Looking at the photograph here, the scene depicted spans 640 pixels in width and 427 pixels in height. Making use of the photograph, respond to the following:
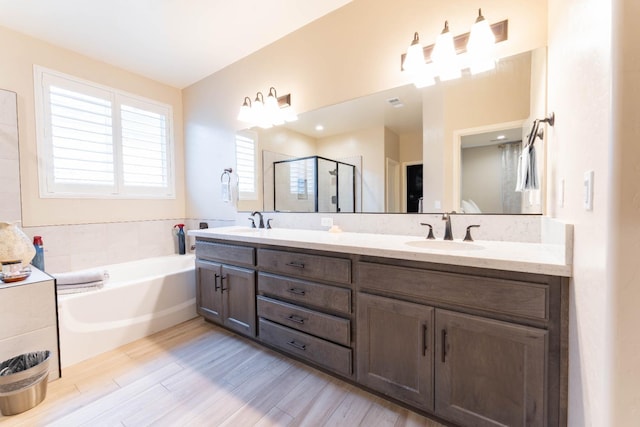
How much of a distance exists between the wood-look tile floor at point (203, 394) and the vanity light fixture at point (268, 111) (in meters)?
2.02

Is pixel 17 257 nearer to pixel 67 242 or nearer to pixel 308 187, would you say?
pixel 67 242

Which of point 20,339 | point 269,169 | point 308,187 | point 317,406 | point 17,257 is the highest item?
Result: point 269,169

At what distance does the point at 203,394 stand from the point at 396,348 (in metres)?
1.19

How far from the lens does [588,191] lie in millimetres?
814

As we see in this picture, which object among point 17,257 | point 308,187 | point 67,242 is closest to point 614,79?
point 308,187

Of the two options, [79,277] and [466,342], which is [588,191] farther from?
[79,277]

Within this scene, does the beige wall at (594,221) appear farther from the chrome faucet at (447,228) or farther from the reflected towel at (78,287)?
the reflected towel at (78,287)

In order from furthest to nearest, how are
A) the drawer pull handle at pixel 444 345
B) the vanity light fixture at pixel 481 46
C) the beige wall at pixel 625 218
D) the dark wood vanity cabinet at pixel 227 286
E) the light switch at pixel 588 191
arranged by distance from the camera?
the dark wood vanity cabinet at pixel 227 286
the vanity light fixture at pixel 481 46
the drawer pull handle at pixel 444 345
the light switch at pixel 588 191
the beige wall at pixel 625 218

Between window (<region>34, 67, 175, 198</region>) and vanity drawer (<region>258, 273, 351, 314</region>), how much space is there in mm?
2205

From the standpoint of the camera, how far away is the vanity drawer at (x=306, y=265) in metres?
1.59

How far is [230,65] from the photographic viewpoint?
2996mm

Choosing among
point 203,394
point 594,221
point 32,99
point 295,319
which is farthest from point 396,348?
point 32,99

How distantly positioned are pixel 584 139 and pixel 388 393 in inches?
55.7

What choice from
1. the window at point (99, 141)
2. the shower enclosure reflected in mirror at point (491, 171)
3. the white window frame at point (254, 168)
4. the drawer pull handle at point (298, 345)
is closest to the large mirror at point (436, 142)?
the shower enclosure reflected in mirror at point (491, 171)
